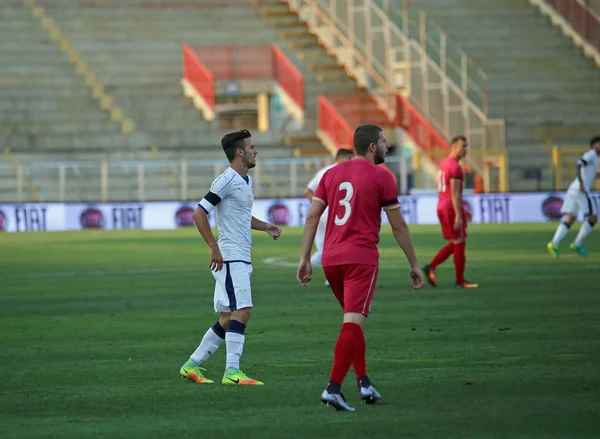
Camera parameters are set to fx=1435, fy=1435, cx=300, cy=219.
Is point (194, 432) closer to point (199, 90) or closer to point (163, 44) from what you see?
point (199, 90)

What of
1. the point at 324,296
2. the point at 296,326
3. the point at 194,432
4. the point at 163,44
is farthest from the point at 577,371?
the point at 163,44

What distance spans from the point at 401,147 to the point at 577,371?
36.5 m

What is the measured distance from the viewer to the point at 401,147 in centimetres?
4731

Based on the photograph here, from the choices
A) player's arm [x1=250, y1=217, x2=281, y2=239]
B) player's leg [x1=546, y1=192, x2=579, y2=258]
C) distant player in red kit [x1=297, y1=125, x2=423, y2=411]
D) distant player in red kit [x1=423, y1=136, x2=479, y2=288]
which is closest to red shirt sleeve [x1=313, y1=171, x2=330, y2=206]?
distant player in red kit [x1=297, y1=125, x2=423, y2=411]

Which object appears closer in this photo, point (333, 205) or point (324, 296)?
point (333, 205)

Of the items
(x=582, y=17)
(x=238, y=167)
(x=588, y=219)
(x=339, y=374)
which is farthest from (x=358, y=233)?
(x=582, y=17)

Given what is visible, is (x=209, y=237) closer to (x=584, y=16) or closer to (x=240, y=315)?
(x=240, y=315)

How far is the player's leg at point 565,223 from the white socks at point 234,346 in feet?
50.7

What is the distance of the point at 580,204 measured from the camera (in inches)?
1017

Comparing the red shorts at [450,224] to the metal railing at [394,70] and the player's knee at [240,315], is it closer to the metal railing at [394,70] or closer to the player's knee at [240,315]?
the player's knee at [240,315]

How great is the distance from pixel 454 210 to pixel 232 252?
9.43 metres

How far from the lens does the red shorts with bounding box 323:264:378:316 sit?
948 centimetres

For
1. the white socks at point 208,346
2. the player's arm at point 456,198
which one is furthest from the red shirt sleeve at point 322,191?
the player's arm at point 456,198

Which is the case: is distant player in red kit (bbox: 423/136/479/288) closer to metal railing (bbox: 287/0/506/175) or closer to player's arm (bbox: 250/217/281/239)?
player's arm (bbox: 250/217/281/239)
